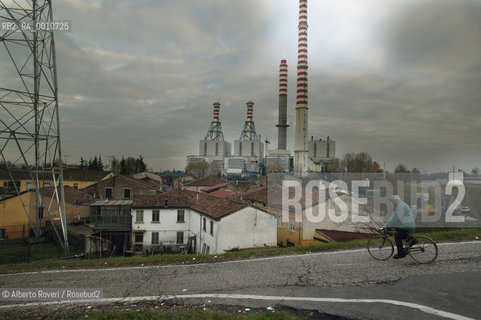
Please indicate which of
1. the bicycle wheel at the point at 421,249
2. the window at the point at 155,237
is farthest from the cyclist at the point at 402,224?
the window at the point at 155,237

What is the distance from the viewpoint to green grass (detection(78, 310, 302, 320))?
511cm

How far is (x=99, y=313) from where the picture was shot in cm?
584

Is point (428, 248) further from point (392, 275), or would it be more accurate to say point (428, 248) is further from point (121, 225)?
point (121, 225)

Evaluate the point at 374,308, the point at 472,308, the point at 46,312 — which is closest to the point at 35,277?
the point at 46,312

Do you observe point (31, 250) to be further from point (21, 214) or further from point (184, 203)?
point (184, 203)

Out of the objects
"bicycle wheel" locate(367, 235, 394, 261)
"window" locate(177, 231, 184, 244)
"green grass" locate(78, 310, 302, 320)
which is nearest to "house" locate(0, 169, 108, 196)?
"window" locate(177, 231, 184, 244)

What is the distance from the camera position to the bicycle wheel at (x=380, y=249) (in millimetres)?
8133

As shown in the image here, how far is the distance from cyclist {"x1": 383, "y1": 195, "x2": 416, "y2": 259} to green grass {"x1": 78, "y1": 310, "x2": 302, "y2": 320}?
13.2 feet

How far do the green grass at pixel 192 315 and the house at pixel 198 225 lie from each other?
14774mm

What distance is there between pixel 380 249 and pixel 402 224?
1181 millimetres

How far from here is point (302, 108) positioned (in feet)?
201

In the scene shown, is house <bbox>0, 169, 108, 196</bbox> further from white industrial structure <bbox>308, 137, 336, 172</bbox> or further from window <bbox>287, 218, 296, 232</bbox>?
white industrial structure <bbox>308, 137, 336, 172</bbox>

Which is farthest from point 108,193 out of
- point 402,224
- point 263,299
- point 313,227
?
point 402,224

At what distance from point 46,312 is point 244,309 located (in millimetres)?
4240
